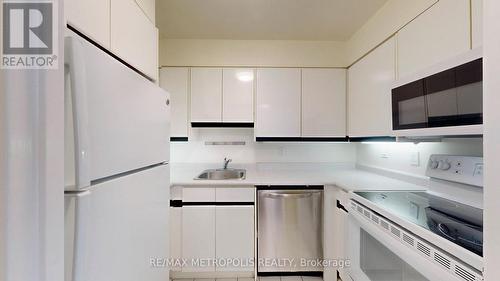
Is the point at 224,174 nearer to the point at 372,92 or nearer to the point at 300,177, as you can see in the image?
the point at 300,177

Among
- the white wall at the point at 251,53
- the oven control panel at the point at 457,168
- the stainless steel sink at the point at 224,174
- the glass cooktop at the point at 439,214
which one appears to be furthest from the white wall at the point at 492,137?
the stainless steel sink at the point at 224,174

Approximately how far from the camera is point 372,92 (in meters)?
1.93

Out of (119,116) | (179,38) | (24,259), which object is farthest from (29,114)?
(179,38)

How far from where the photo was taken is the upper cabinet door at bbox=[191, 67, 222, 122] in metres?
2.41

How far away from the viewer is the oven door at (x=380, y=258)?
940mm

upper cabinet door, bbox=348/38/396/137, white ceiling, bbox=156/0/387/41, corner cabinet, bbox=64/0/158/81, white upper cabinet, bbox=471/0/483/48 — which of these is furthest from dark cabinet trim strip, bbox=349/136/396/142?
corner cabinet, bbox=64/0/158/81

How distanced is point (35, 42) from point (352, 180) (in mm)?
2086

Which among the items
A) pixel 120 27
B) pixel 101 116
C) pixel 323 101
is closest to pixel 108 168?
pixel 101 116

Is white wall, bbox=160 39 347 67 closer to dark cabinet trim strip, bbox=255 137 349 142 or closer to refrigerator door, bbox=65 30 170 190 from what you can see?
dark cabinet trim strip, bbox=255 137 349 142

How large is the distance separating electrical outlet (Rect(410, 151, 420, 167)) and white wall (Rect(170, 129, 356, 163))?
3.02ft

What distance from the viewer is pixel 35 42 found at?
429 mm

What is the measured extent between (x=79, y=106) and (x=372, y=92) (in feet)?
6.45

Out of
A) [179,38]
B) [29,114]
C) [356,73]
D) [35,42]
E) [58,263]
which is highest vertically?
[179,38]

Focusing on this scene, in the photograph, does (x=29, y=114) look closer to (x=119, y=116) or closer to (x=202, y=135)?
(x=119, y=116)
